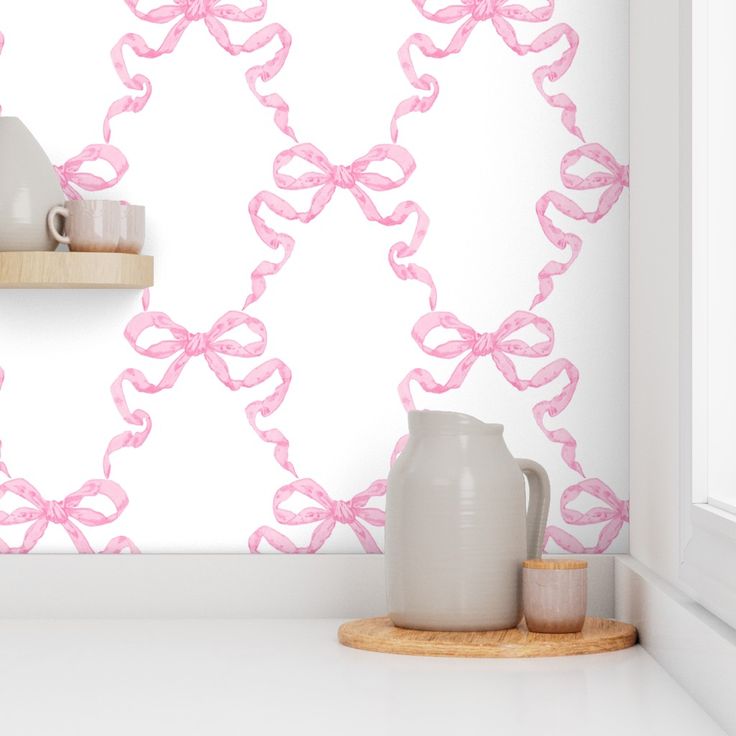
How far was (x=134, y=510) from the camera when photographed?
1644mm

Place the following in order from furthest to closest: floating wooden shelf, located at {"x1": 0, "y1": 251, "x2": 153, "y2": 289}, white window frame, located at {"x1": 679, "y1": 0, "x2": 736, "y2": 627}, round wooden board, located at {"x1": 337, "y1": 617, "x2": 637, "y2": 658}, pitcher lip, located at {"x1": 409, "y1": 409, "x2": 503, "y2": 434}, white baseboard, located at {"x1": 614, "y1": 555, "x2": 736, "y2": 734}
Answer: floating wooden shelf, located at {"x1": 0, "y1": 251, "x2": 153, "y2": 289} < pitcher lip, located at {"x1": 409, "y1": 409, "x2": 503, "y2": 434} < round wooden board, located at {"x1": 337, "y1": 617, "x2": 637, "y2": 658} < white window frame, located at {"x1": 679, "y1": 0, "x2": 736, "y2": 627} < white baseboard, located at {"x1": 614, "y1": 555, "x2": 736, "y2": 734}

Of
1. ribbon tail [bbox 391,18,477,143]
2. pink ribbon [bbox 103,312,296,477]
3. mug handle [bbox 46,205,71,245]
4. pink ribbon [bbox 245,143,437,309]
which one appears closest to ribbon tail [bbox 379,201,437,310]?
pink ribbon [bbox 245,143,437,309]

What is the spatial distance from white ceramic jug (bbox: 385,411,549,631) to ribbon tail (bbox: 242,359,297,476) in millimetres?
→ 284

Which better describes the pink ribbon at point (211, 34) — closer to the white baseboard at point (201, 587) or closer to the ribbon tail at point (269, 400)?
the ribbon tail at point (269, 400)

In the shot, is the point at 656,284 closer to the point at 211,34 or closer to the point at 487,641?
the point at 487,641

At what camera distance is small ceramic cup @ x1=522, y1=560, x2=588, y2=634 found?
4.43ft

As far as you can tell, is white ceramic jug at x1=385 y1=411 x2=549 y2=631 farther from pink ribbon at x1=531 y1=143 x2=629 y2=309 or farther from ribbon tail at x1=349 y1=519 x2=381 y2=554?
pink ribbon at x1=531 y1=143 x2=629 y2=309

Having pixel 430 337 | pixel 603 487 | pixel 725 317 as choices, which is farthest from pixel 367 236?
pixel 725 317

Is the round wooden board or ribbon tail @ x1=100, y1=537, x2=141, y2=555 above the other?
ribbon tail @ x1=100, y1=537, x2=141, y2=555

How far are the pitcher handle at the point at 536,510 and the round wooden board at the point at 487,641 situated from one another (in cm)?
11

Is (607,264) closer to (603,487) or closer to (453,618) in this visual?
(603,487)

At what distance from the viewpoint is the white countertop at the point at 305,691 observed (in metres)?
1.03

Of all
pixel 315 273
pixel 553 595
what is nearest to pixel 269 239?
pixel 315 273

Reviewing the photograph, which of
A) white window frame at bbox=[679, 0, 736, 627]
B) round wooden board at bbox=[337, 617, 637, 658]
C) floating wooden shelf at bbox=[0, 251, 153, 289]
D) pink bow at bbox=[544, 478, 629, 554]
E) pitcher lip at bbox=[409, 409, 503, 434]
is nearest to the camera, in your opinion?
white window frame at bbox=[679, 0, 736, 627]
